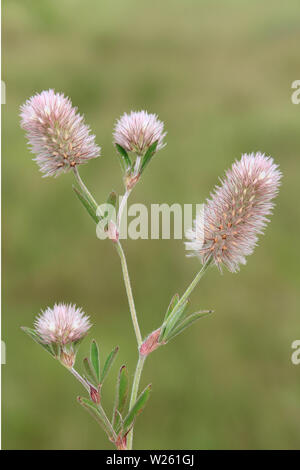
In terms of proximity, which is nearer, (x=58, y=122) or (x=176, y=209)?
(x=58, y=122)

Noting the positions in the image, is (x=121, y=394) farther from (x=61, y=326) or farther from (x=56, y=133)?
(x=56, y=133)

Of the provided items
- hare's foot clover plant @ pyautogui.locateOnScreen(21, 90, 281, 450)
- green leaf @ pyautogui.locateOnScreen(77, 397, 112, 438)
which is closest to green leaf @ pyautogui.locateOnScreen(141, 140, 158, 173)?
hare's foot clover plant @ pyautogui.locateOnScreen(21, 90, 281, 450)

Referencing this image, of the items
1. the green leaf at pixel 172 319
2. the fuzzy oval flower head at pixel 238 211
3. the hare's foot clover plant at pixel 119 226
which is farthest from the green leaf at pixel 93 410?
the fuzzy oval flower head at pixel 238 211

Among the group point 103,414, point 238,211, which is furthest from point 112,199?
point 103,414

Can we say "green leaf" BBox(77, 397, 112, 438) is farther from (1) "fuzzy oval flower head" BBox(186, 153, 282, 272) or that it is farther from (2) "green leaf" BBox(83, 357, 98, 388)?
(1) "fuzzy oval flower head" BBox(186, 153, 282, 272)
